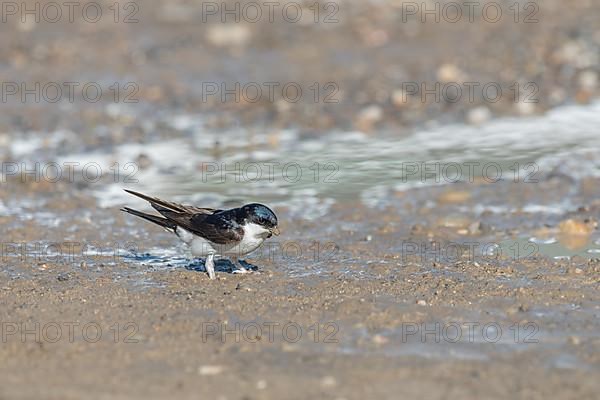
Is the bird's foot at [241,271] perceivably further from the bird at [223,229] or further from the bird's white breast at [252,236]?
the bird's white breast at [252,236]

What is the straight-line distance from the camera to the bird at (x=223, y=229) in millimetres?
7156

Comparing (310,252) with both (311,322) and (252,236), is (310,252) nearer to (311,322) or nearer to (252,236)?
(252,236)

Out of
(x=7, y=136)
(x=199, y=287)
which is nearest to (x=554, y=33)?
(x=7, y=136)

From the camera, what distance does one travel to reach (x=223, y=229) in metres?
7.15

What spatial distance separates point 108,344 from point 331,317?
120cm

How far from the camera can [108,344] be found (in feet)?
19.5

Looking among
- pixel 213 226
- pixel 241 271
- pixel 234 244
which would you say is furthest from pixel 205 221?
pixel 241 271

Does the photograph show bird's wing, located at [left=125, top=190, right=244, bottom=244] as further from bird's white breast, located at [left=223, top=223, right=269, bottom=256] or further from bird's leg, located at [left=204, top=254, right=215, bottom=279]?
bird's leg, located at [left=204, top=254, right=215, bottom=279]

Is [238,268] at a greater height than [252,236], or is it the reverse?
[252,236]

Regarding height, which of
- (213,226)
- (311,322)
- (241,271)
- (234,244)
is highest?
(213,226)

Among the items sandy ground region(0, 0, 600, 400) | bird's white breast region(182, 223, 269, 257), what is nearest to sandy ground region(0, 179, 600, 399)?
sandy ground region(0, 0, 600, 400)

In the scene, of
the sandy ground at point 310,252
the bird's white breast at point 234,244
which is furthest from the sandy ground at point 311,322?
the bird's white breast at point 234,244

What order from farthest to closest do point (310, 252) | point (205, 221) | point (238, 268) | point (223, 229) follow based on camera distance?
point (310, 252)
point (238, 268)
point (205, 221)
point (223, 229)

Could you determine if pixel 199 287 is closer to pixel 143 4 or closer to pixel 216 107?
pixel 216 107
